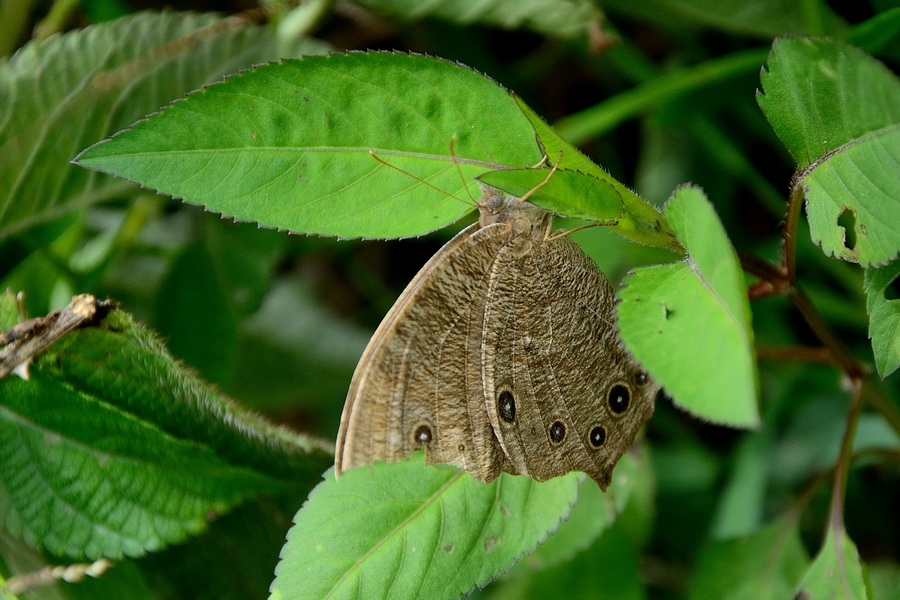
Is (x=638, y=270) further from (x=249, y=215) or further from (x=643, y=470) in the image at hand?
(x=643, y=470)

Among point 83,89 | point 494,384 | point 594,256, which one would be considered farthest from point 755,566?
point 83,89

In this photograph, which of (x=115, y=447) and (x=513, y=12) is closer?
(x=115, y=447)

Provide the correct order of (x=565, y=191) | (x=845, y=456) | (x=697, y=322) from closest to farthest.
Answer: (x=697, y=322) → (x=565, y=191) → (x=845, y=456)

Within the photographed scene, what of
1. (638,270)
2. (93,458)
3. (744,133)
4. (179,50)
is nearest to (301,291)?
(179,50)

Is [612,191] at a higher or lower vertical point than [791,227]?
higher

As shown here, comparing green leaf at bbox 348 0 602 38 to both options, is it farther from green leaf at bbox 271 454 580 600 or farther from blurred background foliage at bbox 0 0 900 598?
green leaf at bbox 271 454 580 600

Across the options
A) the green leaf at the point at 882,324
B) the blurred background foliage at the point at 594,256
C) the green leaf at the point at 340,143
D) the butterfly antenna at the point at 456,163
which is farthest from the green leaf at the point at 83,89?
the green leaf at the point at 882,324

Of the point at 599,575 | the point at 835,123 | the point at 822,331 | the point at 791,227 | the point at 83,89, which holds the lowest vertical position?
the point at 599,575

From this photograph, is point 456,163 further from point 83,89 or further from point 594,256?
point 83,89
